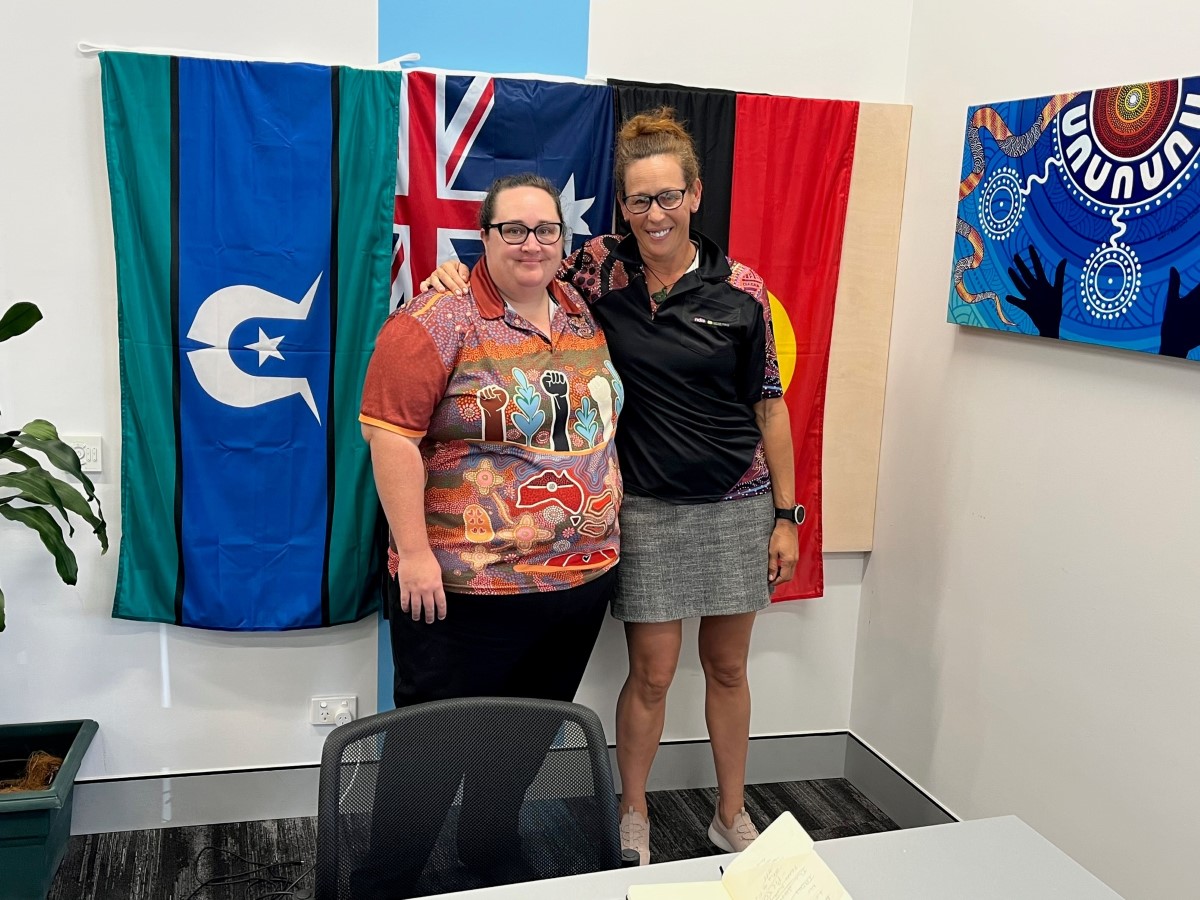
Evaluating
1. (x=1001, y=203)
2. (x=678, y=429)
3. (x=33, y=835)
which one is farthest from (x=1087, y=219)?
(x=33, y=835)

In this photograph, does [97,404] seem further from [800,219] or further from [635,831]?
[800,219]

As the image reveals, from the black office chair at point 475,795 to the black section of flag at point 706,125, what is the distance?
149cm

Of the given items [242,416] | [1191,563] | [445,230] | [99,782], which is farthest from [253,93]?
[1191,563]

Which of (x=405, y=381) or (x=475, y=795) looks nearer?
(x=475, y=795)

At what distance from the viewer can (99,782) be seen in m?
2.70

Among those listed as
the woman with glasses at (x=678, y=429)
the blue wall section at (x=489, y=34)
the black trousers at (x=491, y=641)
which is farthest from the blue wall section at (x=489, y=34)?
the black trousers at (x=491, y=641)

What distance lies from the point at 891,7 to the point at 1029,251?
2.96ft

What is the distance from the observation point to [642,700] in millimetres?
2654

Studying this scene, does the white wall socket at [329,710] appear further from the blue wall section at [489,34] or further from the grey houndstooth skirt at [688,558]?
the blue wall section at [489,34]

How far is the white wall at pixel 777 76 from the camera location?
8.85 feet

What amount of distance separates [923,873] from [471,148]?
1.86 metres

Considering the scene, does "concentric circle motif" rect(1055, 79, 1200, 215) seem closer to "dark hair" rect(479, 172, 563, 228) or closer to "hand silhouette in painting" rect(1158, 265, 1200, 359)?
"hand silhouette in painting" rect(1158, 265, 1200, 359)

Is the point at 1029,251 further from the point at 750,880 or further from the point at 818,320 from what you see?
the point at 750,880

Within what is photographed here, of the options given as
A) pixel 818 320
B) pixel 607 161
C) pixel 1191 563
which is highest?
pixel 607 161
